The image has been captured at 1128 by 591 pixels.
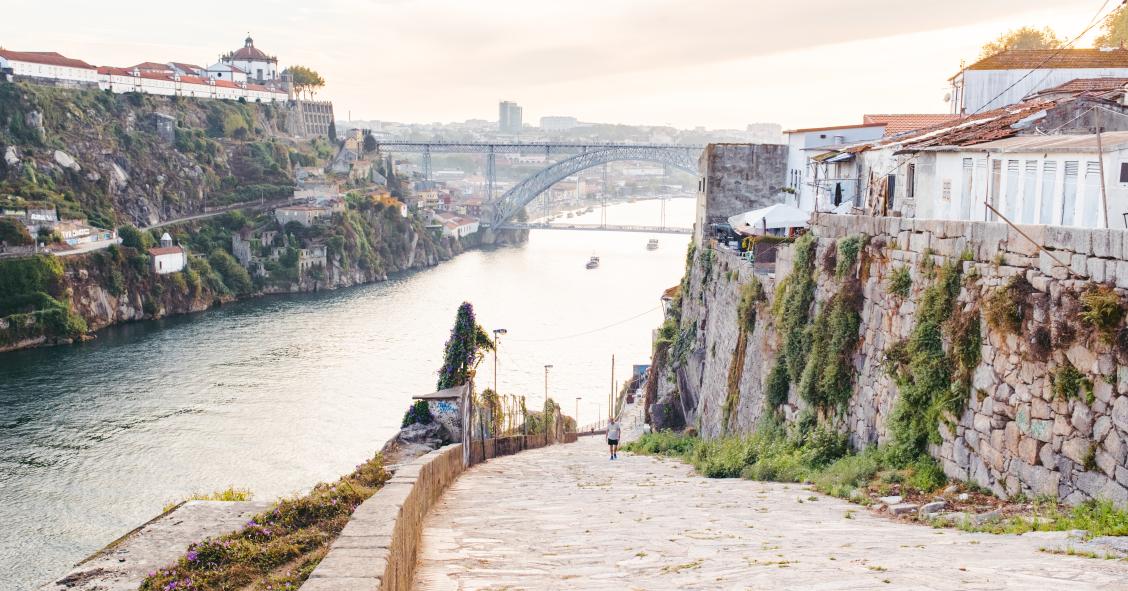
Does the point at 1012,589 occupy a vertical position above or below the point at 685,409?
above

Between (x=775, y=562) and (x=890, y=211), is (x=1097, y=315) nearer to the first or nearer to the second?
(x=775, y=562)

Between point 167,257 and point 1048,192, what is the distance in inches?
1849

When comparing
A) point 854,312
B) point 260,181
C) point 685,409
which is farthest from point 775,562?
point 260,181

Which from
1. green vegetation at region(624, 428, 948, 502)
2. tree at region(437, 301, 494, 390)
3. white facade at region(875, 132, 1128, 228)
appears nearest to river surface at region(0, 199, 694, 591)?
tree at region(437, 301, 494, 390)

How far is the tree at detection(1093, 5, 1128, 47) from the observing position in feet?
74.4

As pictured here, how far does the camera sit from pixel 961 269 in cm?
531

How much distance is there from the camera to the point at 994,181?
7.30 meters

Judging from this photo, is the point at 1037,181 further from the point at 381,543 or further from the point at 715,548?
the point at 381,543

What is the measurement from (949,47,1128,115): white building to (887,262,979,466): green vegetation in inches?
377

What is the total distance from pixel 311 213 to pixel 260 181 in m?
8.74

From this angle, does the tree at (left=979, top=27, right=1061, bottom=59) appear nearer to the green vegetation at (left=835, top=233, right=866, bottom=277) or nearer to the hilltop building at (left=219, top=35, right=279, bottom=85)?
the green vegetation at (left=835, top=233, right=866, bottom=277)

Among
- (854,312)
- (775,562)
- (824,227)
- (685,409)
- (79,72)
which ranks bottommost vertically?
(685,409)

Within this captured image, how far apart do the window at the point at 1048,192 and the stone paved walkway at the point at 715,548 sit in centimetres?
243

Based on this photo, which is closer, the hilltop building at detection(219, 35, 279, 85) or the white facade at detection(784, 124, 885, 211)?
the white facade at detection(784, 124, 885, 211)
